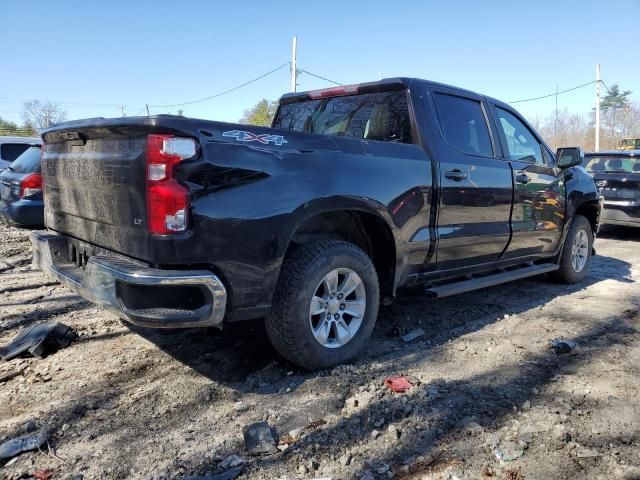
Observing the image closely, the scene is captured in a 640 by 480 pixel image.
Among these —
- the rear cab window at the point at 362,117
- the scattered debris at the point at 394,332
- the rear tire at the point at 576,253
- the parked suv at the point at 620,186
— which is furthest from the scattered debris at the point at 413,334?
the parked suv at the point at 620,186

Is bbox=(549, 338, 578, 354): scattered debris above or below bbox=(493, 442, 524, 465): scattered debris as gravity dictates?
above

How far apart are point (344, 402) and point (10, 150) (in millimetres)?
10992

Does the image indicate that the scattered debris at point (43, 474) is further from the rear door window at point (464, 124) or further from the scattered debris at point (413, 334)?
the rear door window at point (464, 124)

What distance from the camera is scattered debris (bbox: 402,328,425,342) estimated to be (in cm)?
397

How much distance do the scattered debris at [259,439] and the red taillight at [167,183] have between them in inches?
43.0

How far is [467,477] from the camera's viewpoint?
Result: 7.30ft

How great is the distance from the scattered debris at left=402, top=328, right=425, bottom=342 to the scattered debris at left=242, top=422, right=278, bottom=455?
65.6 inches

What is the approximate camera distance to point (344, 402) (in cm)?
289

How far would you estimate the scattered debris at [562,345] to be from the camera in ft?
12.4

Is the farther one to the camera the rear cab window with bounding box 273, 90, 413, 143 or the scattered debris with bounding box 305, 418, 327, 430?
the rear cab window with bounding box 273, 90, 413, 143

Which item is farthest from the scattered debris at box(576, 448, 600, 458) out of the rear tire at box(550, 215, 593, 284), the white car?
the white car

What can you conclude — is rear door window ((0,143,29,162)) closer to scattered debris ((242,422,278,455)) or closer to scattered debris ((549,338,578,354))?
scattered debris ((242,422,278,455))

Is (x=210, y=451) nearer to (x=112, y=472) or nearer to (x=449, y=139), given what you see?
(x=112, y=472)

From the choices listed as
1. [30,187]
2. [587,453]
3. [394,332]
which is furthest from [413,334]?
[30,187]
